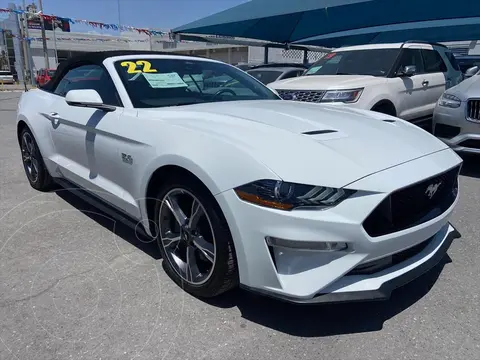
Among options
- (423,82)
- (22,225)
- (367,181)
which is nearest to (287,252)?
(367,181)

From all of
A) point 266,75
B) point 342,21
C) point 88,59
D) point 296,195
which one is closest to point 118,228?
point 88,59

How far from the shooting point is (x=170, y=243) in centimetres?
251

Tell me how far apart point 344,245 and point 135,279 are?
149cm

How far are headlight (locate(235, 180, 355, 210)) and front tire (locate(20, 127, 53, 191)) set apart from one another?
311cm

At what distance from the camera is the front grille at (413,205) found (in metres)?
1.88

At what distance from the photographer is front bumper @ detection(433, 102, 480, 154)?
466 centimetres

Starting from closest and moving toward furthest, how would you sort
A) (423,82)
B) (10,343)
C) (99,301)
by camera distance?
(10,343) → (99,301) → (423,82)

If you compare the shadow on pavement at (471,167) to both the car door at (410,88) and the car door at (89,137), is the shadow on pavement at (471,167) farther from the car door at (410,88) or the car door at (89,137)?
the car door at (89,137)

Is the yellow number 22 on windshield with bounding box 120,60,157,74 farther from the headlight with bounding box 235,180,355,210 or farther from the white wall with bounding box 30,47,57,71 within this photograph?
the white wall with bounding box 30,47,57,71

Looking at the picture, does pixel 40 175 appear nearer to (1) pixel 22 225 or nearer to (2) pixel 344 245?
(1) pixel 22 225

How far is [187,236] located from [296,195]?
856 millimetres

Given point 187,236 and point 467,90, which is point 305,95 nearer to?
point 467,90

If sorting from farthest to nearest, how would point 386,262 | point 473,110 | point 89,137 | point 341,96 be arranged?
point 341,96
point 473,110
point 89,137
point 386,262

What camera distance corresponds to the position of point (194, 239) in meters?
2.31
